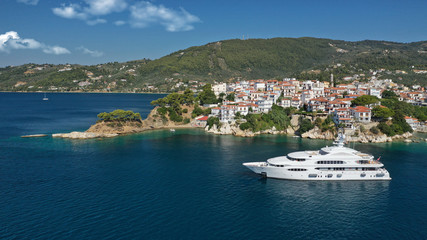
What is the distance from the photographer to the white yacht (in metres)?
37.5

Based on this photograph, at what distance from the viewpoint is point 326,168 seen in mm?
37906

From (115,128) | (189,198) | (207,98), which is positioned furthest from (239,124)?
(189,198)

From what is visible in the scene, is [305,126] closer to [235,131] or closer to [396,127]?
[235,131]

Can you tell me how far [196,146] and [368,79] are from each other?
384 feet

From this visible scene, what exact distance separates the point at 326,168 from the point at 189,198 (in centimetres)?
1894

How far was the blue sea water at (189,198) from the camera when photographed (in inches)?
998

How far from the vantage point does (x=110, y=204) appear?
30.0 m

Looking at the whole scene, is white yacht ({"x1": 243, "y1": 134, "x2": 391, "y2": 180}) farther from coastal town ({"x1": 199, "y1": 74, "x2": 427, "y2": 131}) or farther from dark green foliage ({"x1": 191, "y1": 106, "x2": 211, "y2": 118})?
dark green foliage ({"x1": 191, "y1": 106, "x2": 211, "y2": 118})

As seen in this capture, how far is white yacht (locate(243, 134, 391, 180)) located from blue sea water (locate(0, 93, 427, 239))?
113 cm

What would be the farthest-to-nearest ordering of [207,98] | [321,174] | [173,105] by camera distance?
[207,98] → [173,105] → [321,174]

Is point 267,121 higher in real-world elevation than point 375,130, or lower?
higher

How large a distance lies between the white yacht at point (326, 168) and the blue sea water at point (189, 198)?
113 centimetres

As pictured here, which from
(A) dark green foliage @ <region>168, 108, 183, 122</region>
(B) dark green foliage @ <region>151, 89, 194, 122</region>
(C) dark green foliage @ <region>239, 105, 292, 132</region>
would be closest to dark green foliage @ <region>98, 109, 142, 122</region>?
(B) dark green foliage @ <region>151, 89, 194, 122</region>

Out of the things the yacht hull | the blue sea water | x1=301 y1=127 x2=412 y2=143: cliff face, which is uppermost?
x1=301 y1=127 x2=412 y2=143: cliff face
